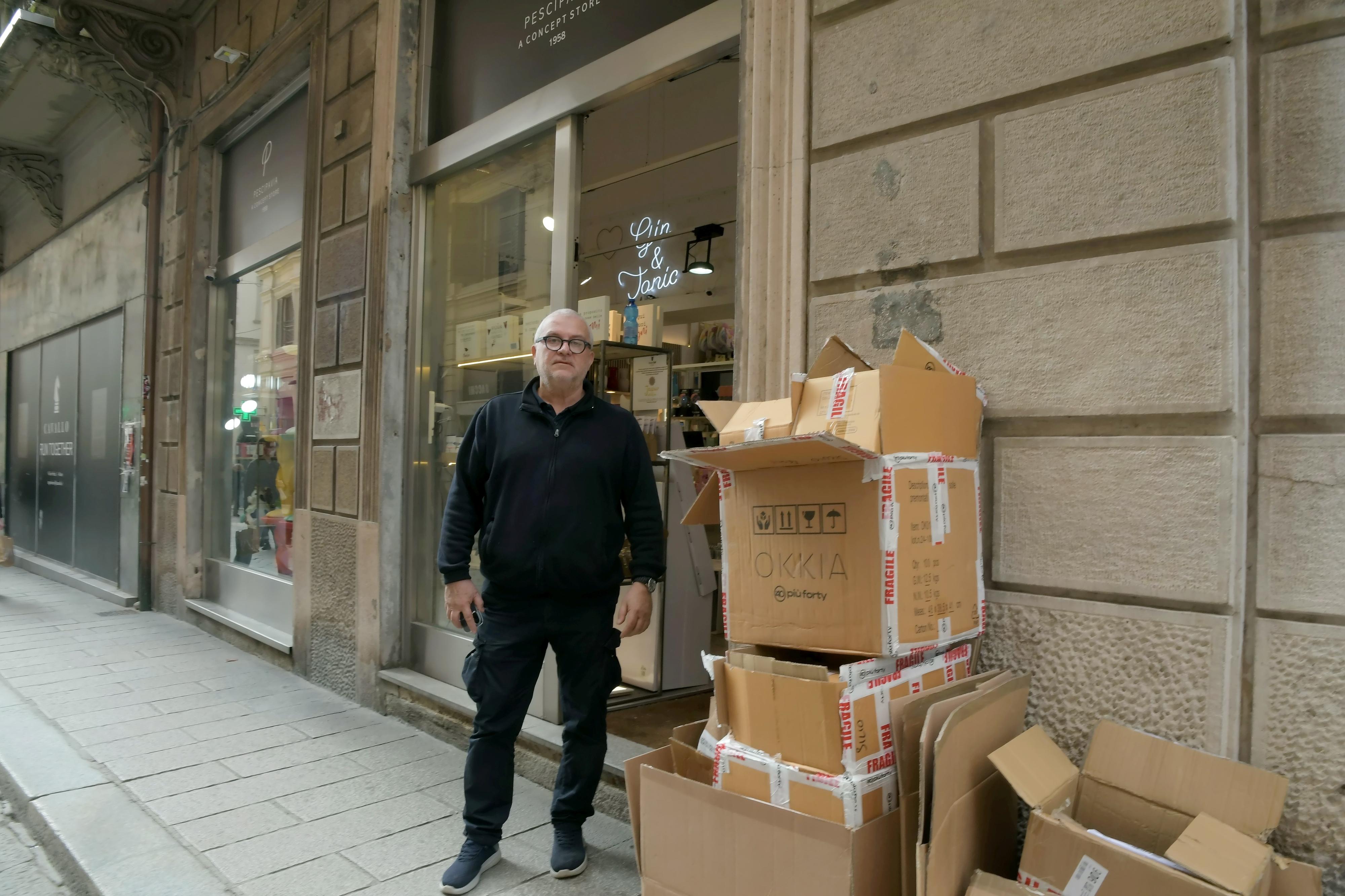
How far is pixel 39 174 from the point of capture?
388 inches

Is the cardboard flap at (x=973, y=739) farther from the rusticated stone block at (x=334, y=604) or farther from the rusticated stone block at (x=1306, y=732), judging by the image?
the rusticated stone block at (x=334, y=604)

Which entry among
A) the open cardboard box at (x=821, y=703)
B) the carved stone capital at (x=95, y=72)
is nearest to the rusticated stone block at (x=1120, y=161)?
the open cardboard box at (x=821, y=703)

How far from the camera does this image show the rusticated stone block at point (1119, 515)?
187 centimetres

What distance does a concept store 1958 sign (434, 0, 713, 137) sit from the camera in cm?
361

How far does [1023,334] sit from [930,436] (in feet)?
1.50

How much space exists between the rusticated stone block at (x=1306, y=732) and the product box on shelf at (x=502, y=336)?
3.24 metres

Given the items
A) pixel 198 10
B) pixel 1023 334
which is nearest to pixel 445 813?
pixel 1023 334

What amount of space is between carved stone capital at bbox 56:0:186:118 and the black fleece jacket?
632 centimetres

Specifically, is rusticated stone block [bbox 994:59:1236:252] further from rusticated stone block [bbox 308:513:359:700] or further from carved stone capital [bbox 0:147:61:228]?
carved stone capital [bbox 0:147:61:228]

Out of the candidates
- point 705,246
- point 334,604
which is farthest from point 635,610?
point 705,246

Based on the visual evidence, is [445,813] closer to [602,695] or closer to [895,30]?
[602,695]

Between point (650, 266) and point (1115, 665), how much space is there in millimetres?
8897

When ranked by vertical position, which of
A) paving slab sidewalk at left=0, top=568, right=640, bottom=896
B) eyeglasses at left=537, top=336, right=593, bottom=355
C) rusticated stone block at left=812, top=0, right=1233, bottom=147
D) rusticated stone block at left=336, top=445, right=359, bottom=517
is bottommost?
paving slab sidewalk at left=0, top=568, right=640, bottom=896

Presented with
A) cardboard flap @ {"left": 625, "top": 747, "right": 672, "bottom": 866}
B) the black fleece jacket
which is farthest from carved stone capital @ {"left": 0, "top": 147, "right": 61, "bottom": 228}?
cardboard flap @ {"left": 625, "top": 747, "right": 672, "bottom": 866}
